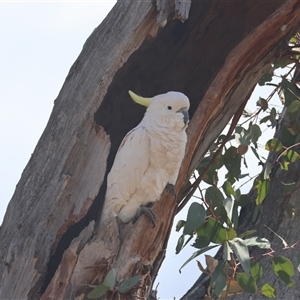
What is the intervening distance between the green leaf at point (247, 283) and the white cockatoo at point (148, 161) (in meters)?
0.36

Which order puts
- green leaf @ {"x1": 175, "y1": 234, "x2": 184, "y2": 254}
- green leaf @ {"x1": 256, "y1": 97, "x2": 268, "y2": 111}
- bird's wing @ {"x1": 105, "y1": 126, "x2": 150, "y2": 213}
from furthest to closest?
green leaf @ {"x1": 256, "y1": 97, "x2": 268, "y2": 111}, green leaf @ {"x1": 175, "y1": 234, "x2": 184, "y2": 254}, bird's wing @ {"x1": 105, "y1": 126, "x2": 150, "y2": 213}

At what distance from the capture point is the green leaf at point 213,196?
2.48m

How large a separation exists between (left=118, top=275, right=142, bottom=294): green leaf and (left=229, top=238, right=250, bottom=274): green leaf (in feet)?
1.01

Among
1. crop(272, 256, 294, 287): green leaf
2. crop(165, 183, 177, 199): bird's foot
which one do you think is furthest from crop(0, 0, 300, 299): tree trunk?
crop(272, 256, 294, 287): green leaf

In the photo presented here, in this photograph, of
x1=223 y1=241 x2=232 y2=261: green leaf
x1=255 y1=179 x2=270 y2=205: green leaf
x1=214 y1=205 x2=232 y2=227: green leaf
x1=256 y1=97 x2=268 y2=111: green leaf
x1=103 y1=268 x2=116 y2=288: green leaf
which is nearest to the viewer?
x1=103 y1=268 x2=116 y2=288: green leaf

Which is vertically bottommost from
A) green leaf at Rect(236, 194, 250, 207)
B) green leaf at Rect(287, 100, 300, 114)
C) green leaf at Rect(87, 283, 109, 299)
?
green leaf at Rect(87, 283, 109, 299)

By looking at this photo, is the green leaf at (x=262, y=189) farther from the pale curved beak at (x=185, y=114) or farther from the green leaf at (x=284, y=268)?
the pale curved beak at (x=185, y=114)

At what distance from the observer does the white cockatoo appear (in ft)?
7.04

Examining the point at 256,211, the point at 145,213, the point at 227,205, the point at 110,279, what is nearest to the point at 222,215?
the point at 227,205

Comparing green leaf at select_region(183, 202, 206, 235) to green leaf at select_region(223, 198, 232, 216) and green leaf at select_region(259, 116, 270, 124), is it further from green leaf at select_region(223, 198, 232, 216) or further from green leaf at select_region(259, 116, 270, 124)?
green leaf at select_region(259, 116, 270, 124)

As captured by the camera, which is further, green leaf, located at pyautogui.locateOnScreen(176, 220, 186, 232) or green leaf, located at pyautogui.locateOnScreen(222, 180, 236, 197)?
green leaf, located at pyautogui.locateOnScreen(176, 220, 186, 232)

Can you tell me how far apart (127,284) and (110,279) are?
2.4 inches

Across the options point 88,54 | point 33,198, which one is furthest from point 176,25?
point 33,198

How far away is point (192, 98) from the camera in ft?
8.01
